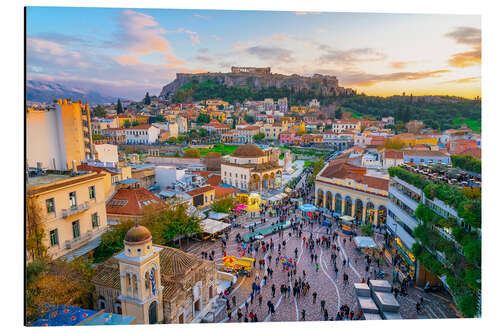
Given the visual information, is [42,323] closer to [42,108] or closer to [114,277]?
[114,277]

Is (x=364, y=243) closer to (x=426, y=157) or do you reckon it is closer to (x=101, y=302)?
(x=101, y=302)

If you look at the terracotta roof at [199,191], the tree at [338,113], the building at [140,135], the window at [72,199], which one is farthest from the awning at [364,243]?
the tree at [338,113]

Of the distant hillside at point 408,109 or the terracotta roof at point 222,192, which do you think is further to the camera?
the distant hillside at point 408,109

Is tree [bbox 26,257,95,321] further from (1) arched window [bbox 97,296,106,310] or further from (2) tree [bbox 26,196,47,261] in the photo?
(2) tree [bbox 26,196,47,261]

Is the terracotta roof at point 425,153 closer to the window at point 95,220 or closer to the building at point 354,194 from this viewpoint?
the building at point 354,194

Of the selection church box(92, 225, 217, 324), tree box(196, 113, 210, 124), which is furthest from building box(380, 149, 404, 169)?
tree box(196, 113, 210, 124)

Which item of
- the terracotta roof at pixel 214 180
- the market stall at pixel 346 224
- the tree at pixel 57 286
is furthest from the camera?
the terracotta roof at pixel 214 180
